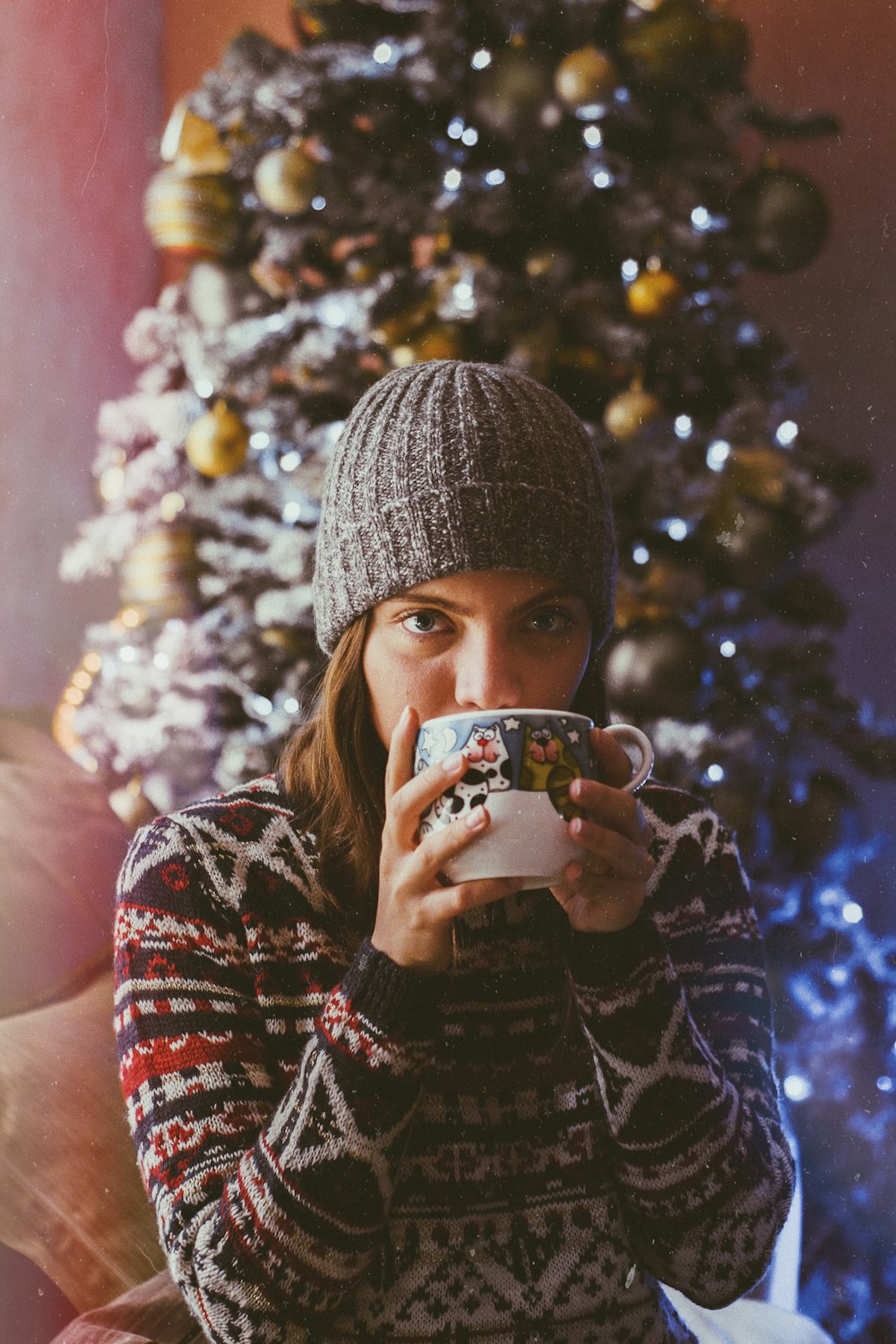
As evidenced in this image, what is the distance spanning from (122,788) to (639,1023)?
149 centimetres

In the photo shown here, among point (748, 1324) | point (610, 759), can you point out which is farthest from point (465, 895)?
point (748, 1324)

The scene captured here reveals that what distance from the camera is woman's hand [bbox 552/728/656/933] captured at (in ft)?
2.02

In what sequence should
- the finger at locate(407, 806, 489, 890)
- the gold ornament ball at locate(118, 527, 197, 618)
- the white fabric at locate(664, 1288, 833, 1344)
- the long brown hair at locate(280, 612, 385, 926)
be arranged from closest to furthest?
the finger at locate(407, 806, 489, 890) → the long brown hair at locate(280, 612, 385, 926) → the white fabric at locate(664, 1288, 833, 1344) → the gold ornament ball at locate(118, 527, 197, 618)

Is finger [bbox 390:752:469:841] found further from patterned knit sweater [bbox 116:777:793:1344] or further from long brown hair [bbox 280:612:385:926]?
long brown hair [bbox 280:612:385:926]

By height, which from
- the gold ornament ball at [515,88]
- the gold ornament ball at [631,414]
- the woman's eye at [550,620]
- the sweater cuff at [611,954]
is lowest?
the sweater cuff at [611,954]

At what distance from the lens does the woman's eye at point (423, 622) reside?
2.60ft

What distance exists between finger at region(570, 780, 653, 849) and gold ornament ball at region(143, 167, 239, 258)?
1461 mm

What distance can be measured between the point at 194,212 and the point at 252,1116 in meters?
1.51

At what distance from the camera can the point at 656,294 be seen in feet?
5.49

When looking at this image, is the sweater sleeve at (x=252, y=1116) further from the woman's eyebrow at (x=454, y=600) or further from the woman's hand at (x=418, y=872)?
the woman's eyebrow at (x=454, y=600)

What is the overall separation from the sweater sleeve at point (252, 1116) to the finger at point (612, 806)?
16 cm

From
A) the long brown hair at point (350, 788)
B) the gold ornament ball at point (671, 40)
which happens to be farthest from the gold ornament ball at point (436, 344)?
the long brown hair at point (350, 788)

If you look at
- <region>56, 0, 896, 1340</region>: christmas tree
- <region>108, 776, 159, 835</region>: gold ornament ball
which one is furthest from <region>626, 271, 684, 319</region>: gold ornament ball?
<region>108, 776, 159, 835</region>: gold ornament ball

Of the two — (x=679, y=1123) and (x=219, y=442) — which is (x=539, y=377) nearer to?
(x=219, y=442)
